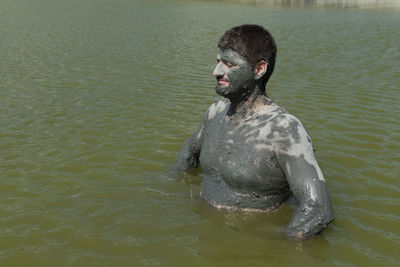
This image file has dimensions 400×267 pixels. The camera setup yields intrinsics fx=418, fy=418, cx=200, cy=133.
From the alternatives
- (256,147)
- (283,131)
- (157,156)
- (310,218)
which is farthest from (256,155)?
(157,156)

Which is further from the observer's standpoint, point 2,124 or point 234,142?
point 2,124

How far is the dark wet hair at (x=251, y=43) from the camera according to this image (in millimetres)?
4234

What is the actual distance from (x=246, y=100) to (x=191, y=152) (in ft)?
4.88

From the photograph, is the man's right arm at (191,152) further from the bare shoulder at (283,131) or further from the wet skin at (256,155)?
the bare shoulder at (283,131)

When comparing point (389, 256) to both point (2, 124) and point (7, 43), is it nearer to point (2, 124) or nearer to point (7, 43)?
point (2, 124)

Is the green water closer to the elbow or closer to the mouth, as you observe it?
the elbow

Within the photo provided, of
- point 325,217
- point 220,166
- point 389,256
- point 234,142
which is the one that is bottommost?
point 389,256

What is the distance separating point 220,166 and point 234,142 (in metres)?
0.33

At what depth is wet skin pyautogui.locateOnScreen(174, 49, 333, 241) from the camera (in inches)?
164

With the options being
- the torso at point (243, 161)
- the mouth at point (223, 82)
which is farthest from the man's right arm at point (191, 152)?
the mouth at point (223, 82)

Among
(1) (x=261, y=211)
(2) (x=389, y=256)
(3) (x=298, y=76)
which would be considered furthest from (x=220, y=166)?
(3) (x=298, y=76)

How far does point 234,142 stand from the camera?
15.0ft

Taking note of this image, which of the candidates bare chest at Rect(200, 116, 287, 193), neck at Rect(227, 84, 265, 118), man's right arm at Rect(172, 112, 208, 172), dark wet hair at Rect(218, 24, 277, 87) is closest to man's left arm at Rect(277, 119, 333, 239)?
bare chest at Rect(200, 116, 287, 193)

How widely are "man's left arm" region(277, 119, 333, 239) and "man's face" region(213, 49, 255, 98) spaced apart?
66 cm
